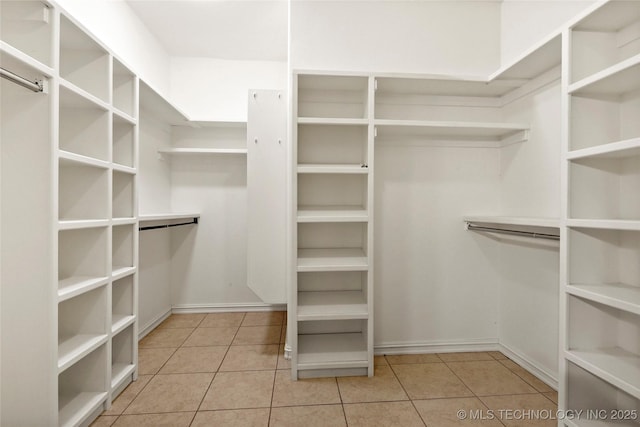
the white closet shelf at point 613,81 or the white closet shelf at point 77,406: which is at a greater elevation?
the white closet shelf at point 613,81

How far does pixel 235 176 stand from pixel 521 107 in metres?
2.88

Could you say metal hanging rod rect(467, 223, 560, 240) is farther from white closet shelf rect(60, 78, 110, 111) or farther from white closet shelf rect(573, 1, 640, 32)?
white closet shelf rect(60, 78, 110, 111)

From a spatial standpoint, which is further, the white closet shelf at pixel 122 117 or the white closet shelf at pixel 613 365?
the white closet shelf at pixel 122 117

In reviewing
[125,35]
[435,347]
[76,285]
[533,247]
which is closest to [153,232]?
[76,285]

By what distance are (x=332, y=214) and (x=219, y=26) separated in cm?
228

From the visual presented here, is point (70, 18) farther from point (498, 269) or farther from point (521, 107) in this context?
point (498, 269)

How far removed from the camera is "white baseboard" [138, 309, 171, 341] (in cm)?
277

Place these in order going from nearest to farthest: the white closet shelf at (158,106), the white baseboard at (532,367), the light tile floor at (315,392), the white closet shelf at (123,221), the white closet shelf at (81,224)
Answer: the white closet shelf at (81,224) → the light tile floor at (315,392) → the white closet shelf at (123,221) → the white baseboard at (532,367) → the white closet shelf at (158,106)

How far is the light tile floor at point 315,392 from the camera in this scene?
5.57 ft

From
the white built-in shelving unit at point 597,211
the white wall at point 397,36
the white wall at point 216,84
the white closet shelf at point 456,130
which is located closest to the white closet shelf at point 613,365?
→ the white built-in shelving unit at point 597,211

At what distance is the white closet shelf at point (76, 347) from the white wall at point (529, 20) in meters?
3.40

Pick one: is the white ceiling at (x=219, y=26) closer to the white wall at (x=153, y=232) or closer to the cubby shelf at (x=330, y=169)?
the white wall at (x=153, y=232)

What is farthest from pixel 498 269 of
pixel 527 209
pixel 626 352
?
pixel 626 352

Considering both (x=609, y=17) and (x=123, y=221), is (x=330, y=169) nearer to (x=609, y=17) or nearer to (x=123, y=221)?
(x=123, y=221)
